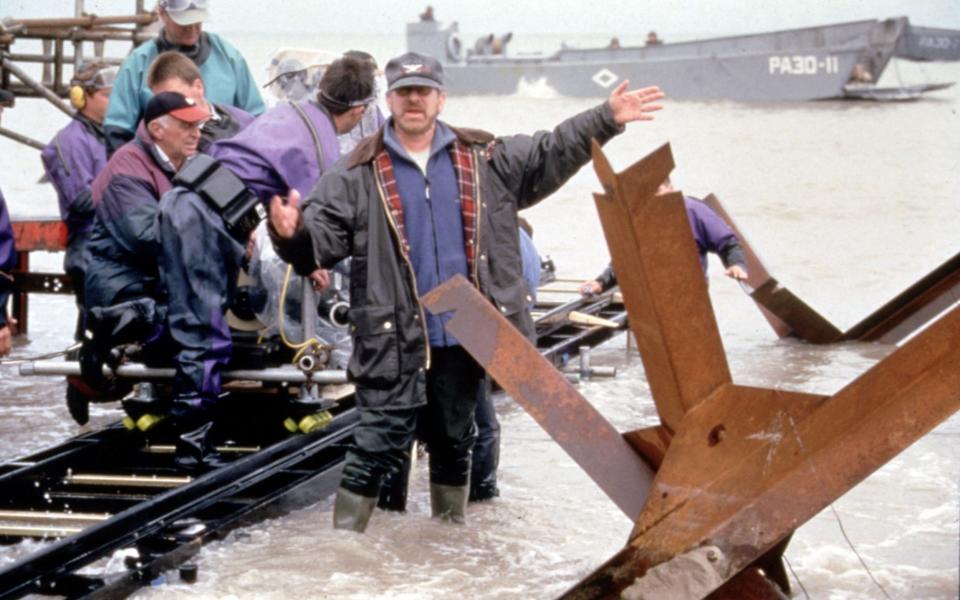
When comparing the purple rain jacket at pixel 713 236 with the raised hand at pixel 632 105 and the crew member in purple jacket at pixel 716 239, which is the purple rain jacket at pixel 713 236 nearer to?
the crew member in purple jacket at pixel 716 239

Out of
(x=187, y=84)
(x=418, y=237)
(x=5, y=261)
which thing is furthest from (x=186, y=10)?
(x=418, y=237)

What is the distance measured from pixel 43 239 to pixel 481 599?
682 cm

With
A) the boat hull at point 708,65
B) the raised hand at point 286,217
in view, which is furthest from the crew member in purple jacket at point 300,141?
the boat hull at point 708,65

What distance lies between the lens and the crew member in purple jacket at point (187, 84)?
7.59 meters

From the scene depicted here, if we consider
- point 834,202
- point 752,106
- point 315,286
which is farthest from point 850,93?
point 315,286

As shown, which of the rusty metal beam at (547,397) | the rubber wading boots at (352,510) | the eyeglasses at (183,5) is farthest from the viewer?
the eyeglasses at (183,5)

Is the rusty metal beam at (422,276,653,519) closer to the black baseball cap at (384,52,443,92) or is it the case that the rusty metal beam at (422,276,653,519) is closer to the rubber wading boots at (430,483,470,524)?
the black baseball cap at (384,52,443,92)

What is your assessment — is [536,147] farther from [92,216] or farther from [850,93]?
[850,93]

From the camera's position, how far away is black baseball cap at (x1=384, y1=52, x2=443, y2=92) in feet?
20.0

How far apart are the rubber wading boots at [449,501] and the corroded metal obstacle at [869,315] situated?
467 cm

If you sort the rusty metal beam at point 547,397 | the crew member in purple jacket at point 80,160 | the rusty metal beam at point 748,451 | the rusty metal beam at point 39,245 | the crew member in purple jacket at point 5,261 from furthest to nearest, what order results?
1. the rusty metal beam at point 39,245
2. the crew member in purple jacket at point 80,160
3. the crew member in purple jacket at point 5,261
4. the rusty metal beam at point 547,397
5. the rusty metal beam at point 748,451

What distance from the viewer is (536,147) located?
6.24 metres

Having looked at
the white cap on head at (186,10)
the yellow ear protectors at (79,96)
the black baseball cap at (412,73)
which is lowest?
the yellow ear protectors at (79,96)

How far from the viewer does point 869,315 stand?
1173 cm
